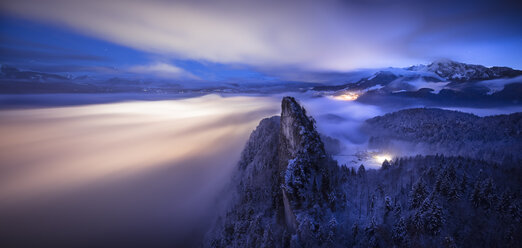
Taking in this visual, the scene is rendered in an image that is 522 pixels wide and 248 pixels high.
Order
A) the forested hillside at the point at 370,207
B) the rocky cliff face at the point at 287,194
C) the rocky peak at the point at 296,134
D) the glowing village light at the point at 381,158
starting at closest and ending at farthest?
the forested hillside at the point at 370,207
the rocky cliff face at the point at 287,194
the rocky peak at the point at 296,134
the glowing village light at the point at 381,158

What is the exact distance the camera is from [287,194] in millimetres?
39625

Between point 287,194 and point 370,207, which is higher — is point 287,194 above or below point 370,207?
above

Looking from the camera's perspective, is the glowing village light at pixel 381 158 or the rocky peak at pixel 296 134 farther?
the glowing village light at pixel 381 158

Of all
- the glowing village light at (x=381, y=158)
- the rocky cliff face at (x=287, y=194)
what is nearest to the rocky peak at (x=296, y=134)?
the rocky cliff face at (x=287, y=194)

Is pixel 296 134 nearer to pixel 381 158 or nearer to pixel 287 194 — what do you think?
pixel 287 194

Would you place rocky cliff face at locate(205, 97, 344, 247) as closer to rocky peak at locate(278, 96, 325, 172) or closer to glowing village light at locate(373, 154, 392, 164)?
rocky peak at locate(278, 96, 325, 172)

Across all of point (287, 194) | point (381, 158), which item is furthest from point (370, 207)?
point (381, 158)

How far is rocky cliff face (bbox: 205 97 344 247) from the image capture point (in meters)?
38.4

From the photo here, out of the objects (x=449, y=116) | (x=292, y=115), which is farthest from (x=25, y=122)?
(x=449, y=116)

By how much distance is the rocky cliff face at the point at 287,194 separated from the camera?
38375 mm

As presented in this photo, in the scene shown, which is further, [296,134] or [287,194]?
[296,134]

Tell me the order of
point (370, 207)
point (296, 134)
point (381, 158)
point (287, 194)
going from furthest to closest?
point (381, 158), point (296, 134), point (370, 207), point (287, 194)

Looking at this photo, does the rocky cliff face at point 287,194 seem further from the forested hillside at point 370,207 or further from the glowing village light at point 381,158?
the glowing village light at point 381,158

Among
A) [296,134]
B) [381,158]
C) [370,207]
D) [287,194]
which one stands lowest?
[381,158]
